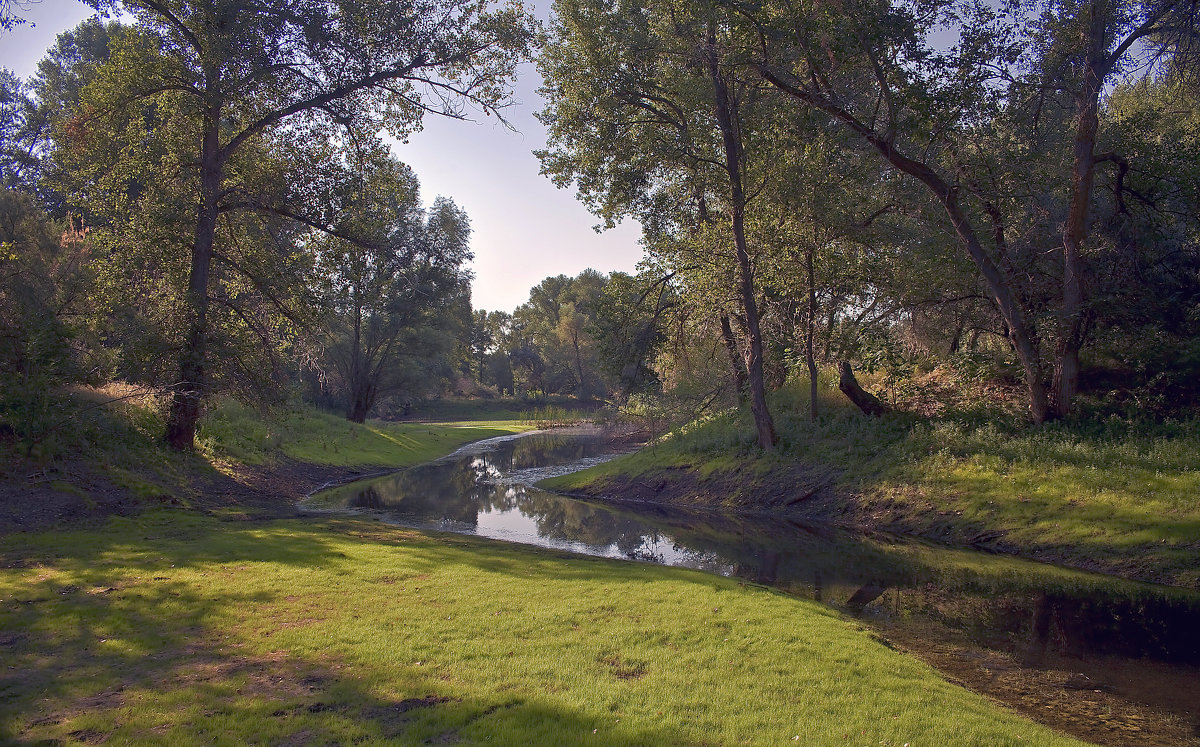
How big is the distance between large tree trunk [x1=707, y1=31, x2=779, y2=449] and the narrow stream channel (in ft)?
15.7

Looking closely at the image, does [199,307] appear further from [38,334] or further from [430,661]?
[430,661]

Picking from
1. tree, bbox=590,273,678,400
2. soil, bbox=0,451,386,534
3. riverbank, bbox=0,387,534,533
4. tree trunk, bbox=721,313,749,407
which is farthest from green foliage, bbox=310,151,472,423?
tree trunk, bbox=721,313,749,407

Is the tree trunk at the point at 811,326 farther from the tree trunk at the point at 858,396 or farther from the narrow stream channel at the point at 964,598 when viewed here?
the narrow stream channel at the point at 964,598

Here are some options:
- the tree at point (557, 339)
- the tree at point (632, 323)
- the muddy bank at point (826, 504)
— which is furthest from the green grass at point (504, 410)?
the muddy bank at point (826, 504)

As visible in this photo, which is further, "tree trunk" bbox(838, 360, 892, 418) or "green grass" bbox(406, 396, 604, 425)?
"green grass" bbox(406, 396, 604, 425)

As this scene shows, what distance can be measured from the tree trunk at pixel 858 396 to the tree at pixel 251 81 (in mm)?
15864

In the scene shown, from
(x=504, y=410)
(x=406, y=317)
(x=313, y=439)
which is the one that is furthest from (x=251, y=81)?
(x=504, y=410)

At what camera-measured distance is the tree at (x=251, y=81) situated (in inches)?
756

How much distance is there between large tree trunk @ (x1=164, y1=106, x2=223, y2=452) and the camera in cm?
1962

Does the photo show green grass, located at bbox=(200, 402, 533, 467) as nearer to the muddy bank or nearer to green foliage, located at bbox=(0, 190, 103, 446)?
green foliage, located at bbox=(0, 190, 103, 446)

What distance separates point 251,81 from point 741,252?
16836 millimetres

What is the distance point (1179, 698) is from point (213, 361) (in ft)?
74.2

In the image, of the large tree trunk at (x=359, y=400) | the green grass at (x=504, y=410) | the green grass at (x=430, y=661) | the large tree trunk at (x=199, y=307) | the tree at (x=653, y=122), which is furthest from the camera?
the green grass at (x=504, y=410)

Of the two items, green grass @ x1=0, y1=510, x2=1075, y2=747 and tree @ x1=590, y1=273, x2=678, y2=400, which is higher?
tree @ x1=590, y1=273, x2=678, y2=400
